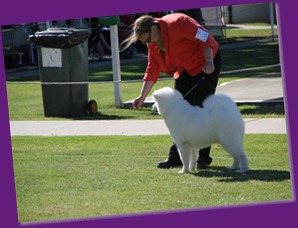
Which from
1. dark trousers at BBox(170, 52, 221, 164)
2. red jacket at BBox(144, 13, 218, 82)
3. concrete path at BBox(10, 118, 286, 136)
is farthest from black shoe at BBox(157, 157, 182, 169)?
concrete path at BBox(10, 118, 286, 136)

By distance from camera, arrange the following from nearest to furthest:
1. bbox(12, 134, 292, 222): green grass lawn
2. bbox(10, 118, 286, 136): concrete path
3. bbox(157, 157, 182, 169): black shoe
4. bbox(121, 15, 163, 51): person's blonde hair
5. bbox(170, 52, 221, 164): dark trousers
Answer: bbox(12, 134, 292, 222): green grass lawn, bbox(121, 15, 163, 51): person's blonde hair, bbox(170, 52, 221, 164): dark trousers, bbox(157, 157, 182, 169): black shoe, bbox(10, 118, 286, 136): concrete path

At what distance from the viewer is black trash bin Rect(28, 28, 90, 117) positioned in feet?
43.8

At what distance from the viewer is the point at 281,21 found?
596 centimetres

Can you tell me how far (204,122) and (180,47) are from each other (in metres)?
0.90

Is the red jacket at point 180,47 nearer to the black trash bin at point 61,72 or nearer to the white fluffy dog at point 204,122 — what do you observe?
the white fluffy dog at point 204,122

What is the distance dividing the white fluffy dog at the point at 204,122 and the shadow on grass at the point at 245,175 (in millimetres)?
138

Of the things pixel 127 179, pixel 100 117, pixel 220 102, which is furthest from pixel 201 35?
pixel 100 117

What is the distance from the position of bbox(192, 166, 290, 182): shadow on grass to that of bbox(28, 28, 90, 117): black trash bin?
5.46 metres

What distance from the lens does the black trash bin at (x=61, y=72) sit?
1334 cm

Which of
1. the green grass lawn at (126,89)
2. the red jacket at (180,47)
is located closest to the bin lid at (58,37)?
the green grass lawn at (126,89)

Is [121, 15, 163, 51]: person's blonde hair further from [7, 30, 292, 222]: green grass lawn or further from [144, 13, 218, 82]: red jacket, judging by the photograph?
[7, 30, 292, 222]: green grass lawn

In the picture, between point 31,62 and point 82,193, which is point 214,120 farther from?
point 31,62

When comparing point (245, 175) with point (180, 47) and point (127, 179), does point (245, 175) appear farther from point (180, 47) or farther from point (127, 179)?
point (180, 47)

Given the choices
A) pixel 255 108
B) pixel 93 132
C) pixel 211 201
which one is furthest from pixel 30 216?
pixel 255 108
